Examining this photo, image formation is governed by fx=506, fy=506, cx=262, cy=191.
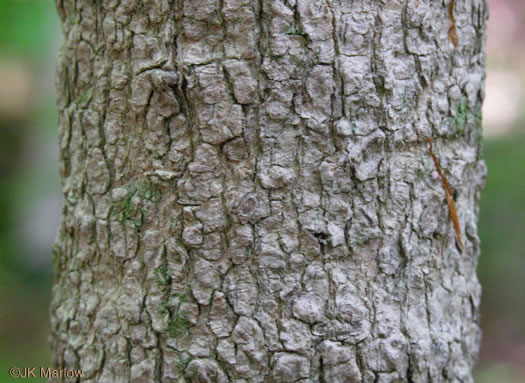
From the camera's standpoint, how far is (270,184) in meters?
1.10

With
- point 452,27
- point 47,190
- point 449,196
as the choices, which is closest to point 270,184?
point 449,196

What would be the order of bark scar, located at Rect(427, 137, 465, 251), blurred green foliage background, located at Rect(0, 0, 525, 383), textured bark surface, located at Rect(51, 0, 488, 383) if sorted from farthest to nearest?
blurred green foliage background, located at Rect(0, 0, 525, 383) → bark scar, located at Rect(427, 137, 465, 251) → textured bark surface, located at Rect(51, 0, 488, 383)

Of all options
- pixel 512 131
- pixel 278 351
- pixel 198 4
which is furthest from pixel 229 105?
pixel 512 131

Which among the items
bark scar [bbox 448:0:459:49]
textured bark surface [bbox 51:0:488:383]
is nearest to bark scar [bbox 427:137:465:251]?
textured bark surface [bbox 51:0:488:383]

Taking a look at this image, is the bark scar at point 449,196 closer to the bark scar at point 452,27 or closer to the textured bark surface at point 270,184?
the textured bark surface at point 270,184

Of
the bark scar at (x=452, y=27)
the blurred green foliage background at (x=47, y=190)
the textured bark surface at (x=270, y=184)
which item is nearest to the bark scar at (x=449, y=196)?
the textured bark surface at (x=270, y=184)

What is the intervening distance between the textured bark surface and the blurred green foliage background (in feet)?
6.66

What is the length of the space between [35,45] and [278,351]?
3873 millimetres

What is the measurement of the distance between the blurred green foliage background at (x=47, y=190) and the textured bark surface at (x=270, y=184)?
2.03 m

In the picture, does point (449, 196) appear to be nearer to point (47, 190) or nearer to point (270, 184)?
point (270, 184)

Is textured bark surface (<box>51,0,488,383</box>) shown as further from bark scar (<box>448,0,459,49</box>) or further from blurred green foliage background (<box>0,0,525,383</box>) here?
blurred green foliage background (<box>0,0,525,383</box>)

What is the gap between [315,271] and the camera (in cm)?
112

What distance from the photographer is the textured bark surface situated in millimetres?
1081

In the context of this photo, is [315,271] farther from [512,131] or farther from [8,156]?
[8,156]
